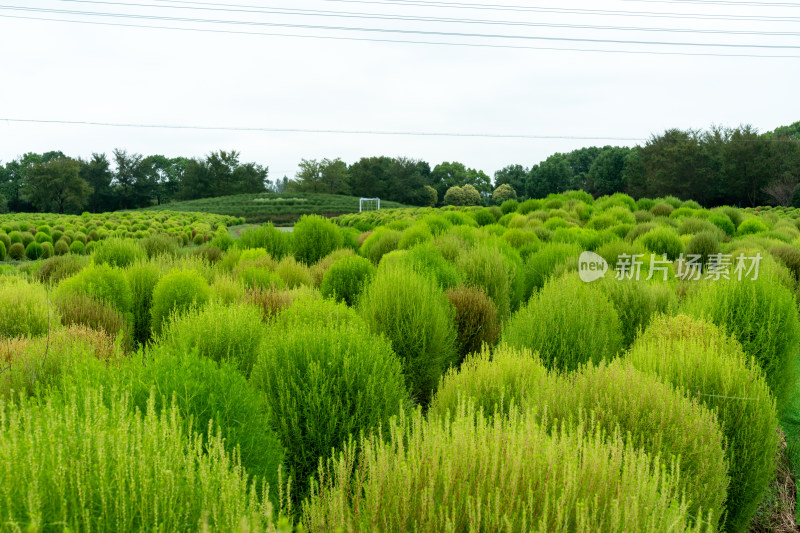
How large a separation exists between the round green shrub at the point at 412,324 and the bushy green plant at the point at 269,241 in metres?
6.75

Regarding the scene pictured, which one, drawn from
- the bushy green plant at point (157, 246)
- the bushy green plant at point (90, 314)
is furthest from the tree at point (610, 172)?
the bushy green plant at point (90, 314)

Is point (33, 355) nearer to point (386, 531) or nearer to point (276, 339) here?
point (276, 339)

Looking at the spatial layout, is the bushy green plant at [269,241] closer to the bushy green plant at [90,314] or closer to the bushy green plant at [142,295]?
the bushy green plant at [142,295]

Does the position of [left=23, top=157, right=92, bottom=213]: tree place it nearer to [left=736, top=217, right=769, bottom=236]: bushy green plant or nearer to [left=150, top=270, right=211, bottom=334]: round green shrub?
[left=150, top=270, right=211, bottom=334]: round green shrub

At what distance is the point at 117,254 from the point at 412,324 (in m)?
7.34

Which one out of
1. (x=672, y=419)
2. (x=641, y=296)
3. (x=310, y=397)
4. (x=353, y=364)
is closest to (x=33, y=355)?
(x=310, y=397)

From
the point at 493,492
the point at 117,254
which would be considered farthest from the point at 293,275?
the point at 493,492

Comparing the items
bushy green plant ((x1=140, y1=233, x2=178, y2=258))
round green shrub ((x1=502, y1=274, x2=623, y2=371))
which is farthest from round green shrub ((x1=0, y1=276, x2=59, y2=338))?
bushy green plant ((x1=140, y1=233, x2=178, y2=258))

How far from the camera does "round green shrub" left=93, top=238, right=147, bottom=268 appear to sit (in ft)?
33.8

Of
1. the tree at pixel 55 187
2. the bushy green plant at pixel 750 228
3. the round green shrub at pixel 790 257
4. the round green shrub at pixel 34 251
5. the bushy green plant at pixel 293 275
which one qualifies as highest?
the tree at pixel 55 187

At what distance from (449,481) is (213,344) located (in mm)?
3503

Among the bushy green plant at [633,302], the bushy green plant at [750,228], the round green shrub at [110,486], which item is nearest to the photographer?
the round green shrub at [110,486]

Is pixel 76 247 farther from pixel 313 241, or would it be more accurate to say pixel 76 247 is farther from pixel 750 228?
pixel 750 228

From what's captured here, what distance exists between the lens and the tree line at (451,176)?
42.3m
